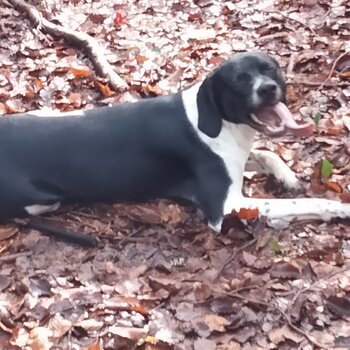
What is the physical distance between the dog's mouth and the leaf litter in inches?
19.9

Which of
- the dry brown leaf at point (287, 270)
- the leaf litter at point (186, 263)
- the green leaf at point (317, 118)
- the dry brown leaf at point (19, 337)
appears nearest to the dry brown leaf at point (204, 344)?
the leaf litter at point (186, 263)

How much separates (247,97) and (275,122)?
0.26 m

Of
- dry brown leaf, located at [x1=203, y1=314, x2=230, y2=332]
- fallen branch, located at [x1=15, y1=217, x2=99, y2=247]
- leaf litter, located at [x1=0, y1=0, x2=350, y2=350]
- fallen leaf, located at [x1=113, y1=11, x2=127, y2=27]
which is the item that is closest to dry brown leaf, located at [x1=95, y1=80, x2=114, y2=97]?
leaf litter, located at [x1=0, y1=0, x2=350, y2=350]

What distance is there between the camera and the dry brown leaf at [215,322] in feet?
14.7

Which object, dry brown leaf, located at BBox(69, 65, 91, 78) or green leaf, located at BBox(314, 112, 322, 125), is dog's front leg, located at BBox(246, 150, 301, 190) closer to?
green leaf, located at BBox(314, 112, 322, 125)

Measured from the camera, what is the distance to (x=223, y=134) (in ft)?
17.4

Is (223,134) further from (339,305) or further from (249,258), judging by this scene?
(339,305)

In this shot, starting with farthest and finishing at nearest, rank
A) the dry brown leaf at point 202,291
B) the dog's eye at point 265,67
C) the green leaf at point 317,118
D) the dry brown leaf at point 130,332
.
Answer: the green leaf at point 317,118
the dog's eye at point 265,67
the dry brown leaf at point 202,291
the dry brown leaf at point 130,332

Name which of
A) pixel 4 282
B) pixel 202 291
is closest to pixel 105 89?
pixel 4 282

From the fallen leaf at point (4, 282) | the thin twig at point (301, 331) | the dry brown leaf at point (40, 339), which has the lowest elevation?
the fallen leaf at point (4, 282)

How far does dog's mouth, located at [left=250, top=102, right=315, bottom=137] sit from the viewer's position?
5.17m

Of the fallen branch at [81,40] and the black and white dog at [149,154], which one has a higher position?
the black and white dog at [149,154]

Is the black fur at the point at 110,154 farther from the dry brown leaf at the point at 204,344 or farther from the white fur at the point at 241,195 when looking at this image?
the dry brown leaf at the point at 204,344

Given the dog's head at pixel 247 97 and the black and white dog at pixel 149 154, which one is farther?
the black and white dog at pixel 149 154
